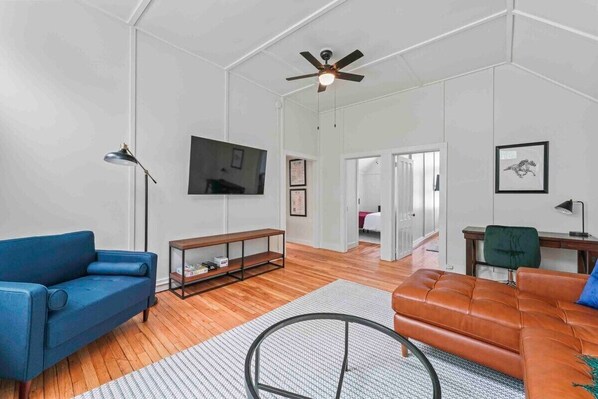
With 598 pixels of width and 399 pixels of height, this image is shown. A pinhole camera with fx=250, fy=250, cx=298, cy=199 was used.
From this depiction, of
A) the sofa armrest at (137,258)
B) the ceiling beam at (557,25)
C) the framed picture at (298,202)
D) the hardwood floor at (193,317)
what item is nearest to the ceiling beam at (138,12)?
the sofa armrest at (137,258)

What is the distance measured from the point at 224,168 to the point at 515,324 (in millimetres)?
3378

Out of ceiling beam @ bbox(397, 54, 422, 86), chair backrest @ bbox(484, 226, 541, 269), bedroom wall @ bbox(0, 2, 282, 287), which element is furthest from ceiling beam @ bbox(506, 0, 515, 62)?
bedroom wall @ bbox(0, 2, 282, 287)

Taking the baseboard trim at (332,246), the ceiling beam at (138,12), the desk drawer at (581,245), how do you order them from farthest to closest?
the baseboard trim at (332,246) < the desk drawer at (581,245) < the ceiling beam at (138,12)

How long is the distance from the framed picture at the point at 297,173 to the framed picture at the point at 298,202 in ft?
0.56

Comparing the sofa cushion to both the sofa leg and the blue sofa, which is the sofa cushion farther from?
the sofa leg

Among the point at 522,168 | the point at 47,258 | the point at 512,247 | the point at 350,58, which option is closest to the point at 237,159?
the point at 350,58

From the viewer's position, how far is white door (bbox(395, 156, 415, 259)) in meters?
4.61

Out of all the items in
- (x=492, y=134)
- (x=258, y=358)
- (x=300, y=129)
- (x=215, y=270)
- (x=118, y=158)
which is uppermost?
(x=300, y=129)

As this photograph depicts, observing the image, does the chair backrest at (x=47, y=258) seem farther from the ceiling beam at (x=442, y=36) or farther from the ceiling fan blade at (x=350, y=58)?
the ceiling beam at (x=442, y=36)

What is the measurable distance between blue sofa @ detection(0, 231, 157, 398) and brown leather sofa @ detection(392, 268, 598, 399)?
2.08 metres

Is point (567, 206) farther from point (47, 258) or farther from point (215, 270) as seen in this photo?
point (47, 258)

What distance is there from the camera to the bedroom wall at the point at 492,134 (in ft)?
10.1

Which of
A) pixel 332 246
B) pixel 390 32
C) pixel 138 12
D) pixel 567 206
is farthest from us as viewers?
pixel 332 246

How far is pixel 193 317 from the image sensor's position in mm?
2438
